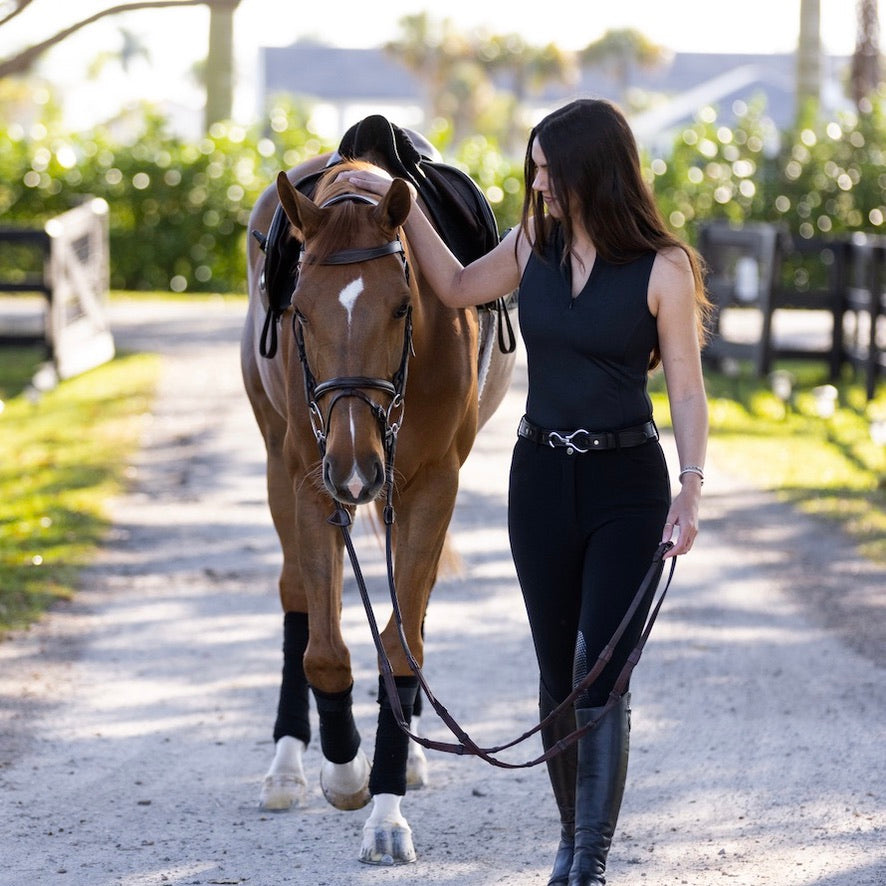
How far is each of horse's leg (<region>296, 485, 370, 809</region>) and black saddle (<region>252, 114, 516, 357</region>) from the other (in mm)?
636

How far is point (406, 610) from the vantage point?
429cm

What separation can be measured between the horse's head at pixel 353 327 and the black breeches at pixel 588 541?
0.43 m

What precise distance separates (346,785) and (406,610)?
1.88ft

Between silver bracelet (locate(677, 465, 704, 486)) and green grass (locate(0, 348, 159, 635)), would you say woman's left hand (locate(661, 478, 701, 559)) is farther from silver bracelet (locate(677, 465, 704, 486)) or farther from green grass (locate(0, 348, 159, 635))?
green grass (locate(0, 348, 159, 635))

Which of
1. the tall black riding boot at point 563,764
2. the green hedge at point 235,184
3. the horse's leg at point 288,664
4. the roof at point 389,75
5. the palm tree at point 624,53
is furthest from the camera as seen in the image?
the roof at point 389,75

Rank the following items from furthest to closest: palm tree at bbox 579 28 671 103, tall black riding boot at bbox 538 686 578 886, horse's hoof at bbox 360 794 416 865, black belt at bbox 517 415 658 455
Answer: palm tree at bbox 579 28 671 103, horse's hoof at bbox 360 794 416 865, tall black riding boot at bbox 538 686 578 886, black belt at bbox 517 415 658 455

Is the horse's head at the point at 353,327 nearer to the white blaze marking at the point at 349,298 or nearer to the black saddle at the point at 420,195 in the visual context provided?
the white blaze marking at the point at 349,298

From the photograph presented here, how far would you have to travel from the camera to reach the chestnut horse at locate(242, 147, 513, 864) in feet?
11.7

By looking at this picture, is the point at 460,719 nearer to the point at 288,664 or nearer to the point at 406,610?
the point at 288,664

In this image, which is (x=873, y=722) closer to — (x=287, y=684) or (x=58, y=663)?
(x=287, y=684)

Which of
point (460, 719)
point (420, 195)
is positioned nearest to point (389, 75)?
point (460, 719)

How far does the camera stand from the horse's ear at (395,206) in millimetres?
3672

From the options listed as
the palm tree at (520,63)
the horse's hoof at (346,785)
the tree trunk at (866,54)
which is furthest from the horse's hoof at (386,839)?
the palm tree at (520,63)

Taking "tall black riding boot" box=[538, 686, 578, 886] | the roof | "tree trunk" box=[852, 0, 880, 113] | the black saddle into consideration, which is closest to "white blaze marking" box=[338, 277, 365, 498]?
the black saddle
